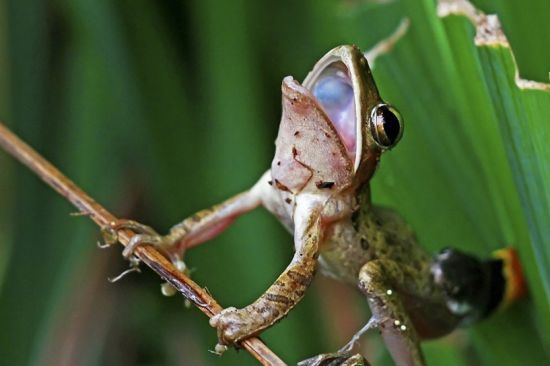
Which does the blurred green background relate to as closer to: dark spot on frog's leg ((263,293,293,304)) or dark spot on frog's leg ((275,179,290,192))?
dark spot on frog's leg ((275,179,290,192))

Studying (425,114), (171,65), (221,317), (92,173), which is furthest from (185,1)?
(221,317)

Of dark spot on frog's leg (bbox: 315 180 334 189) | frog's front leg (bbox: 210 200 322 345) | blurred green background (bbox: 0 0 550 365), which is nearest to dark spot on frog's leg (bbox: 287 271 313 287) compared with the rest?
A: frog's front leg (bbox: 210 200 322 345)

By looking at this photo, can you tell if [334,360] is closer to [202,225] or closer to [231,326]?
[231,326]

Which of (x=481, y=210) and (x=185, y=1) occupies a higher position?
(x=185, y=1)

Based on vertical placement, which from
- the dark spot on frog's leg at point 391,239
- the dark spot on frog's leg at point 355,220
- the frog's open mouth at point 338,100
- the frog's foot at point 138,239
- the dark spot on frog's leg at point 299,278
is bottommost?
the dark spot on frog's leg at point 299,278

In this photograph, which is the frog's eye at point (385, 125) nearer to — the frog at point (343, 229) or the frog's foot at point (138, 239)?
the frog at point (343, 229)

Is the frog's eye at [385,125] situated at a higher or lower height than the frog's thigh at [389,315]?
higher

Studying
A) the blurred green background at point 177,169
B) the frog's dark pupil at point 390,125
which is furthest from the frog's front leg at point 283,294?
the blurred green background at point 177,169

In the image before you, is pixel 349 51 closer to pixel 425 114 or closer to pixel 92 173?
pixel 425 114
